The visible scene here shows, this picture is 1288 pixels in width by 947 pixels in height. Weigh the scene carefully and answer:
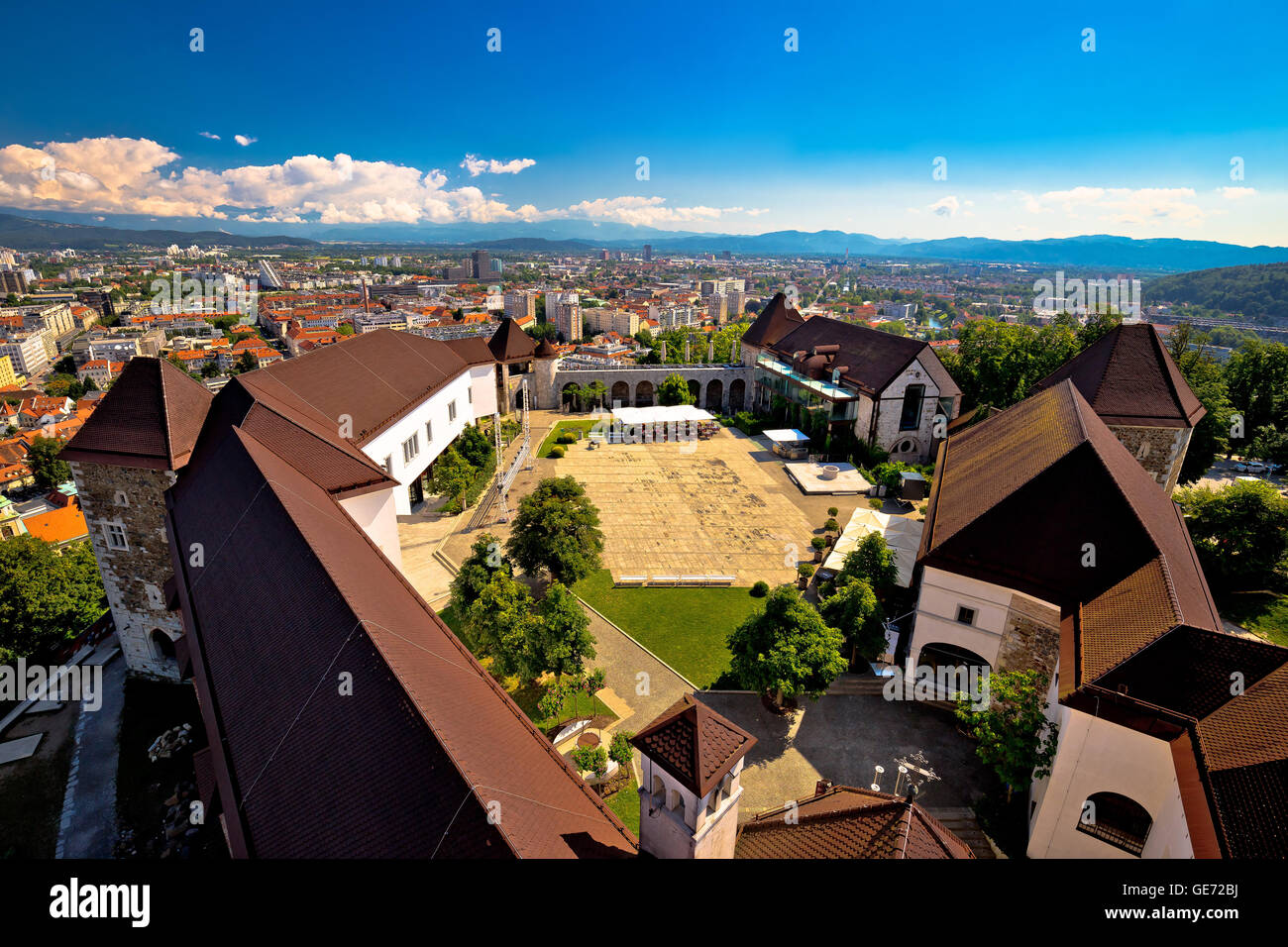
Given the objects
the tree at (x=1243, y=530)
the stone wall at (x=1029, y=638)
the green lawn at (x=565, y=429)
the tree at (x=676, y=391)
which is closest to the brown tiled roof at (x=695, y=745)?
the stone wall at (x=1029, y=638)

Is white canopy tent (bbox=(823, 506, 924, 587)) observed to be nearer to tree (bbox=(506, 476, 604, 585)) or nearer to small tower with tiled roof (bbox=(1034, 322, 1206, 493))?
tree (bbox=(506, 476, 604, 585))

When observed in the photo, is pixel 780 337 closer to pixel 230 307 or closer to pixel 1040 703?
pixel 1040 703

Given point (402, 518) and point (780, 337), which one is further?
point (780, 337)

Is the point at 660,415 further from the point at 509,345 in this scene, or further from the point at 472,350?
the point at 472,350

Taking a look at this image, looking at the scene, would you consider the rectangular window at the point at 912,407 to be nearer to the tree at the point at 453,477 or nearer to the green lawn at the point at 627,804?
the tree at the point at 453,477

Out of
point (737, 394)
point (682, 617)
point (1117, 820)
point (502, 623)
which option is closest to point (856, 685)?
point (682, 617)

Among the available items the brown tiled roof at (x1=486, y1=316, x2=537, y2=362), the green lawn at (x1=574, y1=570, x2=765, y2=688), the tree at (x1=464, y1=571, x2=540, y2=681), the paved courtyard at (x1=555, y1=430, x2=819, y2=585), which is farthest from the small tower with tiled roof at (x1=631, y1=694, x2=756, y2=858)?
the brown tiled roof at (x1=486, y1=316, x2=537, y2=362)
